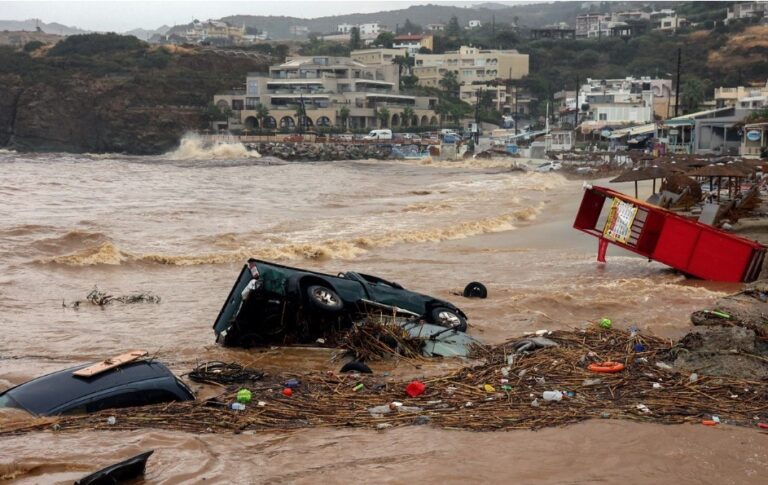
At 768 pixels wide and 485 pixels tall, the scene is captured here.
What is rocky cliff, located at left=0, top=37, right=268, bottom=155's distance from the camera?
105m

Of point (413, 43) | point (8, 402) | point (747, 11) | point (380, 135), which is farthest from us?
point (413, 43)

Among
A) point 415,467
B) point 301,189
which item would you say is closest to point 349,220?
point 301,189

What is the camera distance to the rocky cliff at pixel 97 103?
10469cm

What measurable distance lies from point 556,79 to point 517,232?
4870 inches

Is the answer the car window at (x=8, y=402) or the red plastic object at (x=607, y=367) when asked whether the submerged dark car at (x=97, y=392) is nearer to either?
the car window at (x=8, y=402)

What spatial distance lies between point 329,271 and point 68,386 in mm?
10491

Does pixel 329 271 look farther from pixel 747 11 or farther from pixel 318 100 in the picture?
pixel 747 11

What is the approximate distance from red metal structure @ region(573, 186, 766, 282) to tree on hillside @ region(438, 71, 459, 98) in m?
122

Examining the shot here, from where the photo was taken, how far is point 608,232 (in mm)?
16609

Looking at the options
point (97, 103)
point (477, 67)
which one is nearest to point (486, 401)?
point (97, 103)

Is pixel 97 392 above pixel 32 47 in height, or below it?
below

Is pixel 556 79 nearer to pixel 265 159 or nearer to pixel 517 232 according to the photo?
pixel 265 159

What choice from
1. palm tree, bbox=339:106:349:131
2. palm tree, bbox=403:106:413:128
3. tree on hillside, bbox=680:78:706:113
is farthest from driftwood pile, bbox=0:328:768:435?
palm tree, bbox=403:106:413:128

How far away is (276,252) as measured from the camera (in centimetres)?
1956
